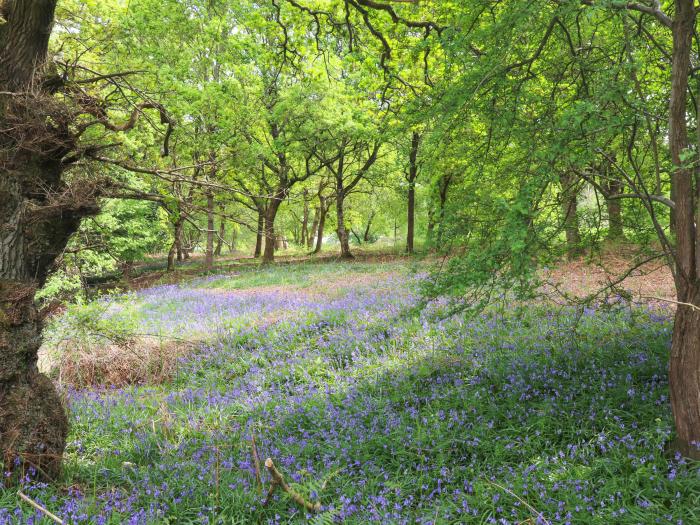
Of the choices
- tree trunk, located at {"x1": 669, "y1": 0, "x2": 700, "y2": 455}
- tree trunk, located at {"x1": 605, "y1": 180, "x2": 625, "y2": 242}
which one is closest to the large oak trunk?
tree trunk, located at {"x1": 669, "y1": 0, "x2": 700, "y2": 455}

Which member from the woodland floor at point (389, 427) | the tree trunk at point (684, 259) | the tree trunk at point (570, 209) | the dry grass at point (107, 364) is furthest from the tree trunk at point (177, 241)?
the tree trunk at point (684, 259)

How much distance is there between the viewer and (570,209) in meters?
4.12

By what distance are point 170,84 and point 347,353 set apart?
17372 millimetres

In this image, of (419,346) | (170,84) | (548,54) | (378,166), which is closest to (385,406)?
(419,346)

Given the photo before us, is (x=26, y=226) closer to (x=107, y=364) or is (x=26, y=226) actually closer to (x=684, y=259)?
(x=107, y=364)

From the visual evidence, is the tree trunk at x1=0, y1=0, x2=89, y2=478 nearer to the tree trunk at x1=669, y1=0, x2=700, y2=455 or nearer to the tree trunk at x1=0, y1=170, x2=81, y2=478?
the tree trunk at x1=0, y1=170, x2=81, y2=478

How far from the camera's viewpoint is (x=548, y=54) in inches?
181

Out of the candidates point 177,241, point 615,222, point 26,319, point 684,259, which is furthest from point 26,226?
point 615,222

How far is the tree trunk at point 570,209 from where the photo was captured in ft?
12.6

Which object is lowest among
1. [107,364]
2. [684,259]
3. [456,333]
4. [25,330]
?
[107,364]

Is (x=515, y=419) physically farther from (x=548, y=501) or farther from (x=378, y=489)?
(x=378, y=489)

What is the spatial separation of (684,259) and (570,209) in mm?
1159

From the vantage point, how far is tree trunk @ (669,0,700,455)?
3.04 meters

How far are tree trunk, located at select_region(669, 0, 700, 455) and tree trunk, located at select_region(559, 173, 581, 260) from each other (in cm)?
81
